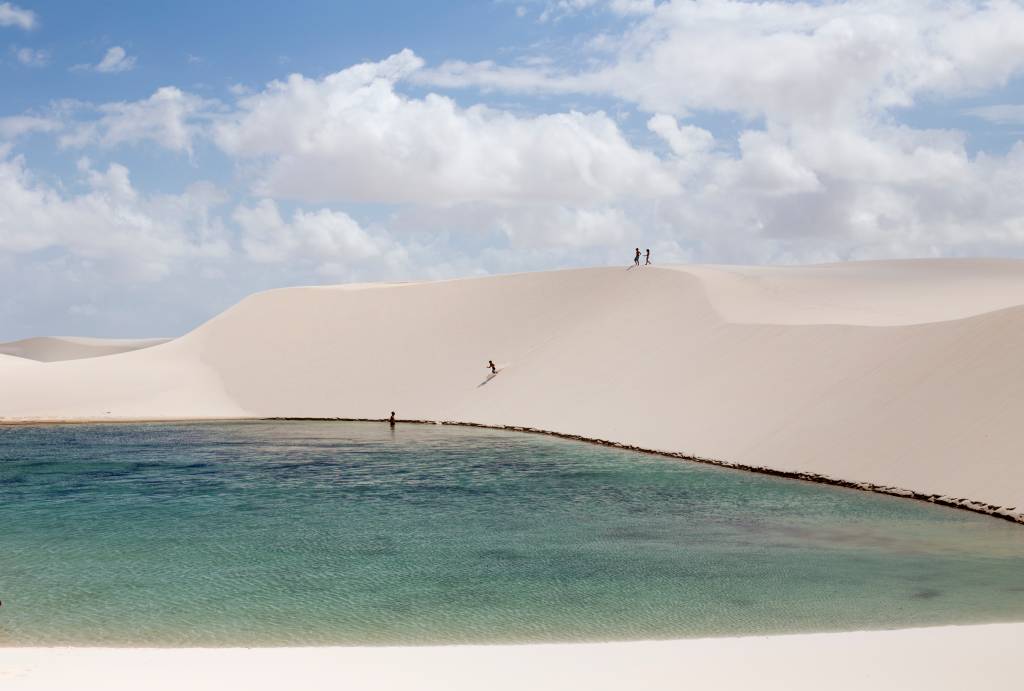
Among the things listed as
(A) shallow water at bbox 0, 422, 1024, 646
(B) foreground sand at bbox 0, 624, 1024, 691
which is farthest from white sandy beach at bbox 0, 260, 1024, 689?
(A) shallow water at bbox 0, 422, 1024, 646

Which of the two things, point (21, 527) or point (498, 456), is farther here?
point (498, 456)

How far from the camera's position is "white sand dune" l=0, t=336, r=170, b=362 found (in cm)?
15488

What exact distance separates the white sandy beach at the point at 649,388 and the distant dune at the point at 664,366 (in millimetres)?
115

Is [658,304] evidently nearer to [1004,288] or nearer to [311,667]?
[1004,288]

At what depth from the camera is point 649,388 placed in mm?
39750

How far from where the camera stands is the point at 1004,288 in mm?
47750

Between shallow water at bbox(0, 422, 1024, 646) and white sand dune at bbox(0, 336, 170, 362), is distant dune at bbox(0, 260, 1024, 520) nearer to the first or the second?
shallow water at bbox(0, 422, 1024, 646)

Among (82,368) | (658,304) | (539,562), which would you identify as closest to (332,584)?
(539,562)

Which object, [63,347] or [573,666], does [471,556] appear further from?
[63,347]

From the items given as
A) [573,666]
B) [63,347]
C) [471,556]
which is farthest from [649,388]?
[63,347]

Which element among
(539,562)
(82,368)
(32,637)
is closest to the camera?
(32,637)

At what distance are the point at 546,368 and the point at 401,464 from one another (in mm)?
17969

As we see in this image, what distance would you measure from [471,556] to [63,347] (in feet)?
541

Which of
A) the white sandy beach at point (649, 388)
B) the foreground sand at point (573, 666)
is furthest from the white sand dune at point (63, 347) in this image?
the foreground sand at point (573, 666)
